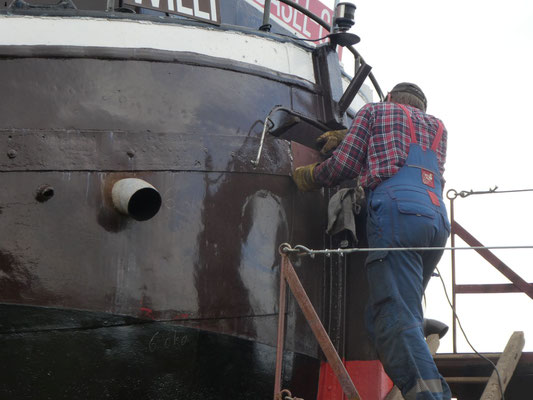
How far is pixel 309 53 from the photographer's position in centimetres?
534

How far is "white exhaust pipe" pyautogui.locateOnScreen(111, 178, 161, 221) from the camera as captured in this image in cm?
413

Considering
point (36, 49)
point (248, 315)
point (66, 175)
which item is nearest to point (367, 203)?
point (248, 315)

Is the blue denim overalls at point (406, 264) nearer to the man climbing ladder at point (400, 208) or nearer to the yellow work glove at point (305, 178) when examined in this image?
the man climbing ladder at point (400, 208)

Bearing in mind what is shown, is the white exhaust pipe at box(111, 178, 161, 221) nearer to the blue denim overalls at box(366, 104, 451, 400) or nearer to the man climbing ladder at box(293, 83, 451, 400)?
the man climbing ladder at box(293, 83, 451, 400)

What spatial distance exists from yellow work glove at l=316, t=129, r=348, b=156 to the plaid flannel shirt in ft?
1.00

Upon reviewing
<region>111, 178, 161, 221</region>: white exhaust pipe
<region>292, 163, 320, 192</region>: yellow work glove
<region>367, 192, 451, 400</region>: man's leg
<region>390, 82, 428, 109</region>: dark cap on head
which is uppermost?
<region>390, 82, 428, 109</region>: dark cap on head

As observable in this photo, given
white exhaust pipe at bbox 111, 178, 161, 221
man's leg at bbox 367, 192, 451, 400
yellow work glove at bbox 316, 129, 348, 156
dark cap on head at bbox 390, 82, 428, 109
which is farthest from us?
yellow work glove at bbox 316, 129, 348, 156

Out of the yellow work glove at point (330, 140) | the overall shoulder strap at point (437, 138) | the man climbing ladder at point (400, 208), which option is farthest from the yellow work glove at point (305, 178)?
the overall shoulder strap at point (437, 138)

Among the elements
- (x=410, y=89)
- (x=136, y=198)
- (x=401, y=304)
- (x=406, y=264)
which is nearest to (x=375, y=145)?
(x=410, y=89)

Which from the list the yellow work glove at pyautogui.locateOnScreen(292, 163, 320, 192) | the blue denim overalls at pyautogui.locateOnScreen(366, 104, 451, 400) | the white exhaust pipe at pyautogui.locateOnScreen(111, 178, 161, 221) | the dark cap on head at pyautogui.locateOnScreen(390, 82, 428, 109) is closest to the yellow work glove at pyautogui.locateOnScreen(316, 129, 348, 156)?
the yellow work glove at pyautogui.locateOnScreen(292, 163, 320, 192)

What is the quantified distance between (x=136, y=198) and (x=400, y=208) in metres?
1.37

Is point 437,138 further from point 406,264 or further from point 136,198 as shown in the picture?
point 136,198

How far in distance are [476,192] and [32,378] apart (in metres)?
3.43

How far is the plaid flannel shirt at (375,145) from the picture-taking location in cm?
449
